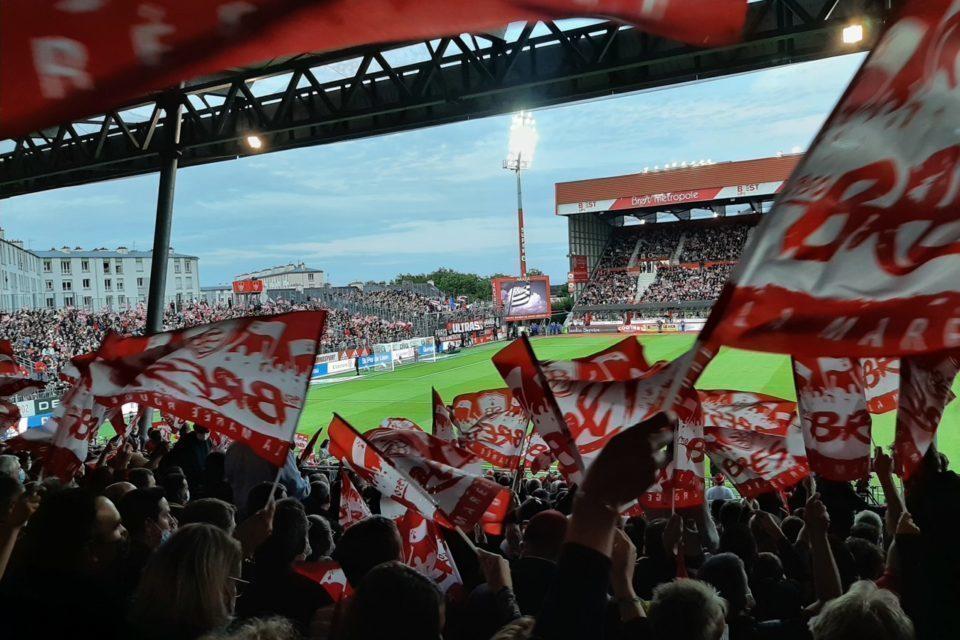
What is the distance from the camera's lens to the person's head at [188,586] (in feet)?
7.38

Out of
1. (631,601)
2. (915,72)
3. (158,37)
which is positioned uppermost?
(915,72)

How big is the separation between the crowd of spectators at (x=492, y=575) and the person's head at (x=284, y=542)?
1cm

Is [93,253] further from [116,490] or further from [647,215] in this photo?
[116,490]

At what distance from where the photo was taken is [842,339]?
239 cm

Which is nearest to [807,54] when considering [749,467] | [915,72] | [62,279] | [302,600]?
[749,467]

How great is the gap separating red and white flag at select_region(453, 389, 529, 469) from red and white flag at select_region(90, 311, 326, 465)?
371 centimetres

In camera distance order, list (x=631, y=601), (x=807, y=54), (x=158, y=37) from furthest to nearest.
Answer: (x=807, y=54) < (x=631, y=601) < (x=158, y=37)

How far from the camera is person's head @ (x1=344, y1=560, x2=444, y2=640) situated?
6.07 feet

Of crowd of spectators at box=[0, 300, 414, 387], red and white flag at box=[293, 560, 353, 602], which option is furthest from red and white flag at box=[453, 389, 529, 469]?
crowd of spectators at box=[0, 300, 414, 387]

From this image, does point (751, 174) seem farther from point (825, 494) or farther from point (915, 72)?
point (915, 72)

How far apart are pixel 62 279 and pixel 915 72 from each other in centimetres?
8808

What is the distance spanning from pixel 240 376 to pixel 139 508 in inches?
51.7

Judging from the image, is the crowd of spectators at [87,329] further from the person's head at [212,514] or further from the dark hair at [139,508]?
the person's head at [212,514]

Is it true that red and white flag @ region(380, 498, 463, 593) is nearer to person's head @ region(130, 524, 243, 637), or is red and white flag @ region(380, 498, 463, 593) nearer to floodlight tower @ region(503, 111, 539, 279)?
person's head @ region(130, 524, 243, 637)
